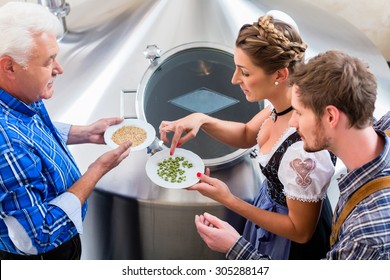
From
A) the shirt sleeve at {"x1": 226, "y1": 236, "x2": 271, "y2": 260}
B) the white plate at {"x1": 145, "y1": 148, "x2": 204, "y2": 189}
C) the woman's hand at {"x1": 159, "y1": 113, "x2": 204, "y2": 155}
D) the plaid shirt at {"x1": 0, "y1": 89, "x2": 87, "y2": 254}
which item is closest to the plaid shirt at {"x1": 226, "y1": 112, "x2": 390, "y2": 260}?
the shirt sleeve at {"x1": 226, "y1": 236, "x2": 271, "y2": 260}

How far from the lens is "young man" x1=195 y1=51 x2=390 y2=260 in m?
1.01

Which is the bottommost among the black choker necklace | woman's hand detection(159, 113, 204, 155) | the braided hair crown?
woman's hand detection(159, 113, 204, 155)

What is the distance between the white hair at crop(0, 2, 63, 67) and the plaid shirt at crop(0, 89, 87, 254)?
0.38ft

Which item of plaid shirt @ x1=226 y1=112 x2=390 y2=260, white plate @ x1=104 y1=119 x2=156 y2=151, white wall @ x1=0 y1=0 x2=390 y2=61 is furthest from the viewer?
white wall @ x1=0 y1=0 x2=390 y2=61

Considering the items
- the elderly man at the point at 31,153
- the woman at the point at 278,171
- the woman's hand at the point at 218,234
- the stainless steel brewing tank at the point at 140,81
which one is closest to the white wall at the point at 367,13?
the stainless steel brewing tank at the point at 140,81

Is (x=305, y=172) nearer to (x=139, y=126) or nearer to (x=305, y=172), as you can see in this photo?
(x=305, y=172)

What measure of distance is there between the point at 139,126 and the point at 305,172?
0.63 metres

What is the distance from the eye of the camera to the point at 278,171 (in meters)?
1.29

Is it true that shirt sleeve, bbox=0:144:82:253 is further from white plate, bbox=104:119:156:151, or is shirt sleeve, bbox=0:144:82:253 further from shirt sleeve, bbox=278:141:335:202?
shirt sleeve, bbox=278:141:335:202

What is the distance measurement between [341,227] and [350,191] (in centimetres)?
9

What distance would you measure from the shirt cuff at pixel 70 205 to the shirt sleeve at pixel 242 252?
1.41ft

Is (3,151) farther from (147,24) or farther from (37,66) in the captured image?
(147,24)

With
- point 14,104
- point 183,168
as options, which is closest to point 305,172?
point 183,168

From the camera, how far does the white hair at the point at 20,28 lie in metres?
1.17
